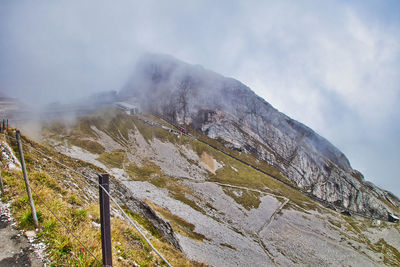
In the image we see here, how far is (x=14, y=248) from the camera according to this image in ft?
23.1

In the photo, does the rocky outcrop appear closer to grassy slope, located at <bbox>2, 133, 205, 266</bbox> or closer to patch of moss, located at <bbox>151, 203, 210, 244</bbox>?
patch of moss, located at <bbox>151, 203, 210, 244</bbox>

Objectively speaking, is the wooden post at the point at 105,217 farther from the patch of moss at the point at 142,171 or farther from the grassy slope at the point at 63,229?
the patch of moss at the point at 142,171

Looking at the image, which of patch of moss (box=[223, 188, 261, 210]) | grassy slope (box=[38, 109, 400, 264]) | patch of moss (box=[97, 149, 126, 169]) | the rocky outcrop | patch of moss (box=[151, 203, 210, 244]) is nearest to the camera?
the rocky outcrop

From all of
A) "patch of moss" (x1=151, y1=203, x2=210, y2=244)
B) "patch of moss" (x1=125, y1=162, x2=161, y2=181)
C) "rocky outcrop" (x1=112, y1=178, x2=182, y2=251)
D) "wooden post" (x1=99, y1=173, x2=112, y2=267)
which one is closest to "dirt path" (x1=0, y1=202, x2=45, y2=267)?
"wooden post" (x1=99, y1=173, x2=112, y2=267)

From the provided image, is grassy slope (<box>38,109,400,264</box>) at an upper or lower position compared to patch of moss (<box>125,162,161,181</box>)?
upper

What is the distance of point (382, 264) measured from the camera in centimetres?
9525

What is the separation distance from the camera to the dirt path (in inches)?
259

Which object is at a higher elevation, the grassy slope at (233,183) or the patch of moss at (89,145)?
the grassy slope at (233,183)

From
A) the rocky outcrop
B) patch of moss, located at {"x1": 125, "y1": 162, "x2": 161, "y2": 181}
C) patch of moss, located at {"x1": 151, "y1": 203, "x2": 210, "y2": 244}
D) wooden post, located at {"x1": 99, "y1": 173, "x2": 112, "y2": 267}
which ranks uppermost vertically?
wooden post, located at {"x1": 99, "y1": 173, "x2": 112, "y2": 267}

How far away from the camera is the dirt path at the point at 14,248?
21.6ft

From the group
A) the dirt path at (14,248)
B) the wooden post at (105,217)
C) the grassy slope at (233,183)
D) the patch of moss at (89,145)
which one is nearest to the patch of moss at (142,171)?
the grassy slope at (233,183)

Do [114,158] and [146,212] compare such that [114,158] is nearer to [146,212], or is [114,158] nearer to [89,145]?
[89,145]

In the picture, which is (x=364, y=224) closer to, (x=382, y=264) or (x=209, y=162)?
(x=382, y=264)

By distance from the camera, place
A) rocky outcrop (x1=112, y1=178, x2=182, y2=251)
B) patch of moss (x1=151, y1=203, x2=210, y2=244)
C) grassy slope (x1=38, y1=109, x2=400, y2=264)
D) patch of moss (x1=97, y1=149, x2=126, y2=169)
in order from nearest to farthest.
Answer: rocky outcrop (x1=112, y1=178, x2=182, y2=251)
patch of moss (x1=151, y1=203, x2=210, y2=244)
grassy slope (x1=38, y1=109, x2=400, y2=264)
patch of moss (x1=97, y1=149, x2=126, y2=169)
